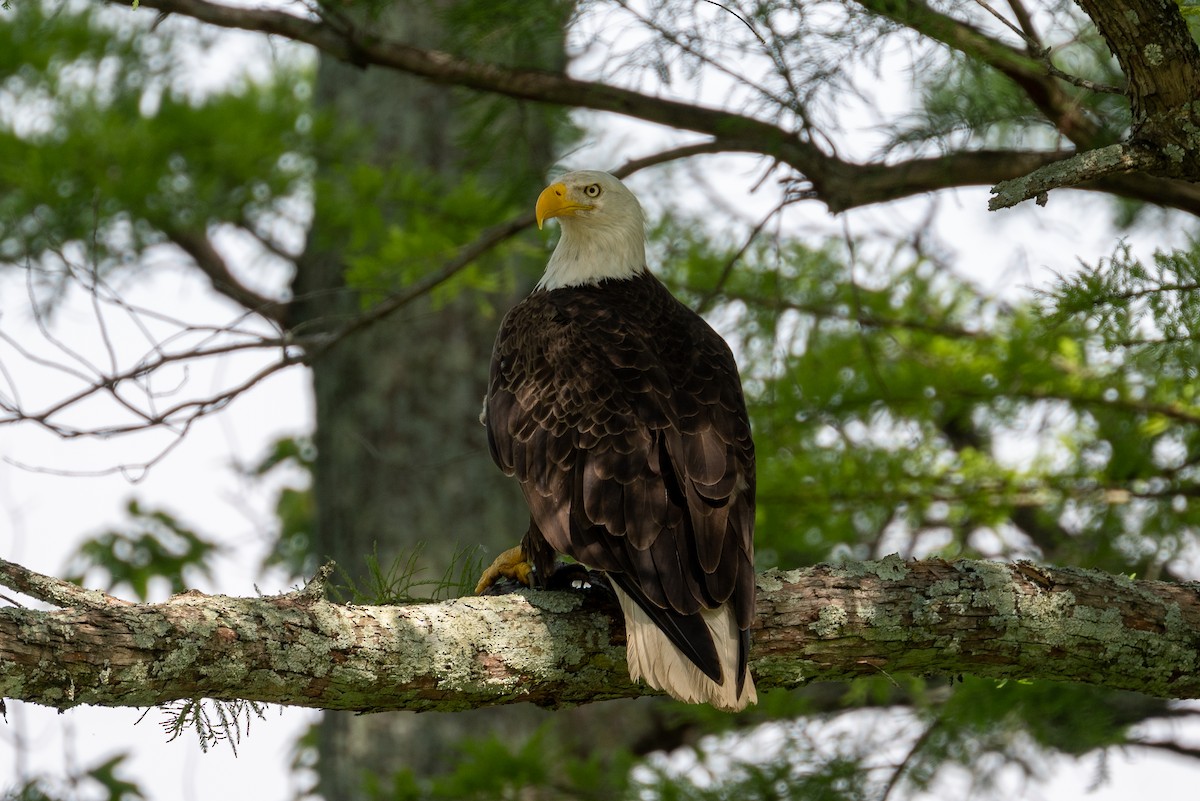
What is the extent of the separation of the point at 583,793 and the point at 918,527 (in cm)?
206

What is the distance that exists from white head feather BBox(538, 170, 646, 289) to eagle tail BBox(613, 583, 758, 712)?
1725 mm

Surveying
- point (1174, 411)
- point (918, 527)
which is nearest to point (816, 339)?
point (918, 527)

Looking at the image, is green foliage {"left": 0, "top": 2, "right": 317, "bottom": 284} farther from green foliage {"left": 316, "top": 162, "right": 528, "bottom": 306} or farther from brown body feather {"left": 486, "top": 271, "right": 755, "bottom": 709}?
brown body feather {"left": 486, "top": 271, "right": 755, "bottom": 709}

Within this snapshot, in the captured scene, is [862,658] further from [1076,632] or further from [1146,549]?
[1146,549]

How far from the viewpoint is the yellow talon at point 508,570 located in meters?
4.29

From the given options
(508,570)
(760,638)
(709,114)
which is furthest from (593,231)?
(760,638)

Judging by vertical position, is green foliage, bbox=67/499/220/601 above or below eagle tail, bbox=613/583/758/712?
above

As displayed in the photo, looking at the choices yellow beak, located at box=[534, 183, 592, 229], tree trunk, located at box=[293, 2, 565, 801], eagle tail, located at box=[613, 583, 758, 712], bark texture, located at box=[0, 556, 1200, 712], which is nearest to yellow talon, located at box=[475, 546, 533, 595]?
bark texture, located at box=[0, 556, 1200, 712]

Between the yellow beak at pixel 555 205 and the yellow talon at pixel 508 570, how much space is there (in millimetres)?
1205

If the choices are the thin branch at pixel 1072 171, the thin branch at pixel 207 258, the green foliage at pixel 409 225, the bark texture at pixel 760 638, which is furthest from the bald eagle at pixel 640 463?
the thin branch at pixel 207 258

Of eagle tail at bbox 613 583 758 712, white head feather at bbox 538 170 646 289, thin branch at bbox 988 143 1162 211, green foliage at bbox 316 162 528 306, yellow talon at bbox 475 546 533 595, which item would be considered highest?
green foliage at bbox 316 162 528 306

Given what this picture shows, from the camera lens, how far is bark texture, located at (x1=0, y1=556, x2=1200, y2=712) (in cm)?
290

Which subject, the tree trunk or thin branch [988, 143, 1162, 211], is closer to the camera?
thin branch [988, 143, 1162, 211]

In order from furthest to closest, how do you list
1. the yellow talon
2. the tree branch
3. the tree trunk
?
the tree trunk, the tree branch, the yellow talon
